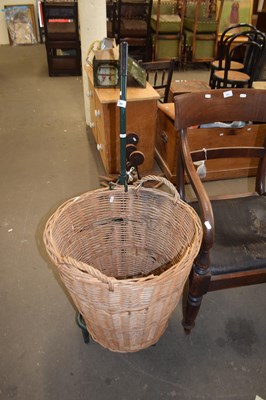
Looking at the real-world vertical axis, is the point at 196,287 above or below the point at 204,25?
below

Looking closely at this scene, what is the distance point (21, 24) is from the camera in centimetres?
541

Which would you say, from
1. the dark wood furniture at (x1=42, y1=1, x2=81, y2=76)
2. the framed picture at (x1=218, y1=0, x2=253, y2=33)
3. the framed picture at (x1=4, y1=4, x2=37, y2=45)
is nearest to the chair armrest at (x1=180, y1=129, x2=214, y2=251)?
the dark wood furniture at (x1=42, y1=1, x2=81, y2=76)

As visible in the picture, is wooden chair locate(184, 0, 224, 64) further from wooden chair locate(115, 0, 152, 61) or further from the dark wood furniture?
the dark wood furniture

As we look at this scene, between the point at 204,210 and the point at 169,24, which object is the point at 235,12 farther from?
the point at 204,210

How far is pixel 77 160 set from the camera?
8.13 ft

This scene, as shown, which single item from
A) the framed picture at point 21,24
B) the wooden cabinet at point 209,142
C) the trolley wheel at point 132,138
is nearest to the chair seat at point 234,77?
the wooden cabinet at point 209,142

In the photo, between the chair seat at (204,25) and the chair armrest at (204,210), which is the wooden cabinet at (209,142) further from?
the chair seat at (204,25)

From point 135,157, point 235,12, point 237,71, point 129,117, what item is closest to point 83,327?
point 135,157

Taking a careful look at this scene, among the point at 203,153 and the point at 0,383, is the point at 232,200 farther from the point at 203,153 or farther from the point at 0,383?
the point at 0,383

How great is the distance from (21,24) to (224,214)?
18.7 ft

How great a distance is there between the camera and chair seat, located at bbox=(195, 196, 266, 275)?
1.06 m

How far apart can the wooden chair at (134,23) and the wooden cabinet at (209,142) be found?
265 cm

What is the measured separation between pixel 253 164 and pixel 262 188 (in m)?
0.97

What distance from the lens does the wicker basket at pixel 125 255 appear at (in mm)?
827
